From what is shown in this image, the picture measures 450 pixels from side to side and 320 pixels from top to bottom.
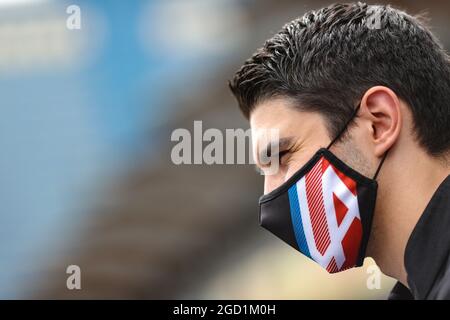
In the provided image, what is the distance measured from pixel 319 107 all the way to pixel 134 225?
3375mm

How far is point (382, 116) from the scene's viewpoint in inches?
62.7

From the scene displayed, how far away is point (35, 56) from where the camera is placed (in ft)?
16.3

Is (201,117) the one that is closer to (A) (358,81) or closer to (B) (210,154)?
(B) (210,154)

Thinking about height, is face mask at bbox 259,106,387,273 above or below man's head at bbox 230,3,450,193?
below

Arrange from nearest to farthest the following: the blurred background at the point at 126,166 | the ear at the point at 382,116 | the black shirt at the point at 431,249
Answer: the black shirt at the point at 431,249 → the ear at the point at 382,116 → the blurred background at the point at 126,166

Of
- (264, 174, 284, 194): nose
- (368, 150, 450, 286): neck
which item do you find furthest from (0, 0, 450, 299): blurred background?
(368, 150, 450, 286): neck

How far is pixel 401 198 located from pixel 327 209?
7.5 inches

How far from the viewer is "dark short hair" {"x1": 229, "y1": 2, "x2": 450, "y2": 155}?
5.33 feet

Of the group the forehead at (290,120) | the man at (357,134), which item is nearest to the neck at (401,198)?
the man at (357,134)

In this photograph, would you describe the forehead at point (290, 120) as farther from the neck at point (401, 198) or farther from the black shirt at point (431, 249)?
the black shirt at point (431, 249)

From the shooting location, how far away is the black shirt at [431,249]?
4.81ft

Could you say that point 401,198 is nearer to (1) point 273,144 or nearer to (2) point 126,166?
(1) point 273,144

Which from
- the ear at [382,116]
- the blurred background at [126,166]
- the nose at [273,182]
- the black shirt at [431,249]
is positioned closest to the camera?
the black shirt at [431,249]

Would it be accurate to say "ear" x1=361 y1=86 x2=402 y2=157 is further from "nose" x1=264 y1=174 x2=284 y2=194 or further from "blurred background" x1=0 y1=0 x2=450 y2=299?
"blurred background" x1=0 y1=0 x2=450 y2=299
